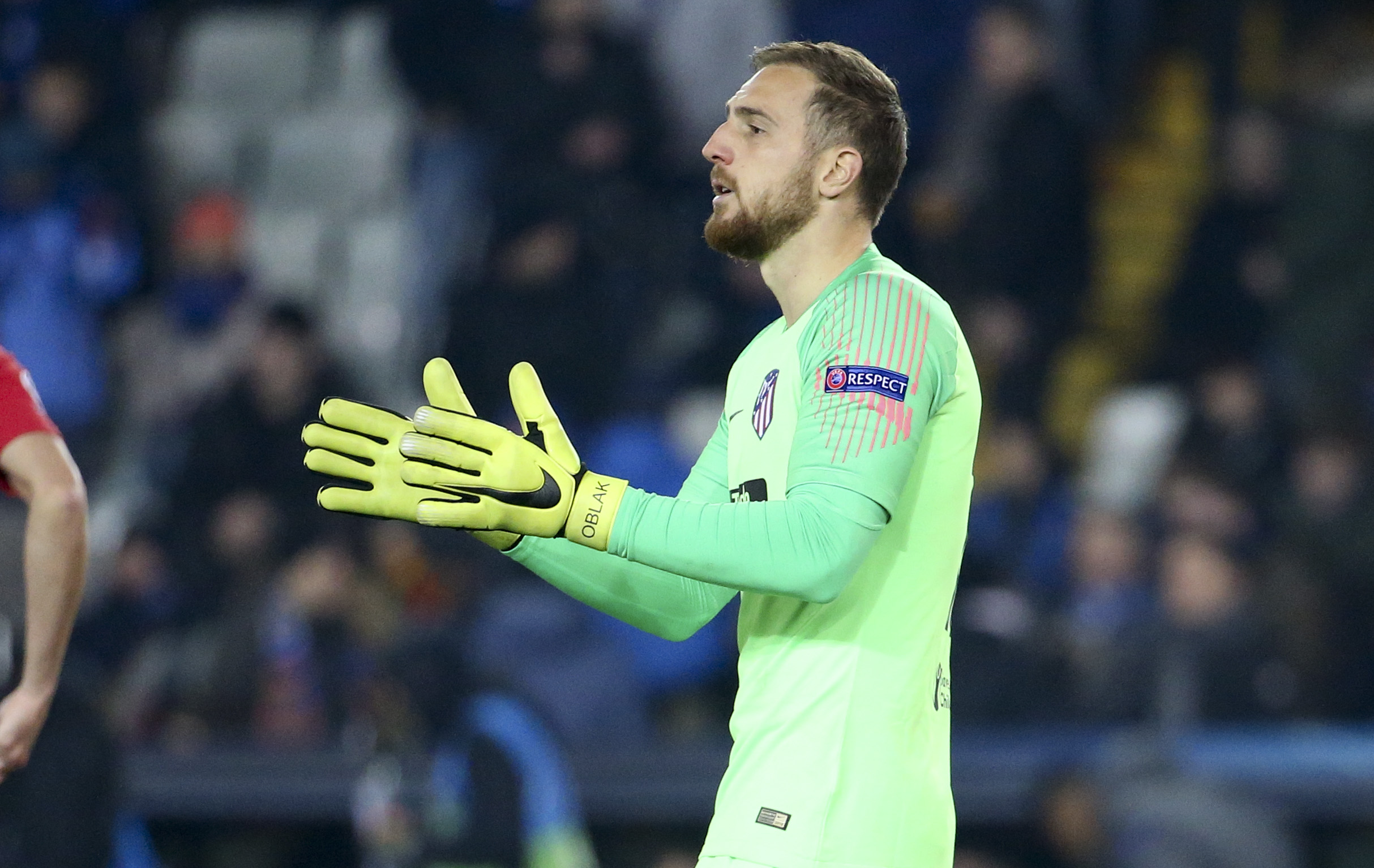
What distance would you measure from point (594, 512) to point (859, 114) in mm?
810

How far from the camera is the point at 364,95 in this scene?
8586 mm

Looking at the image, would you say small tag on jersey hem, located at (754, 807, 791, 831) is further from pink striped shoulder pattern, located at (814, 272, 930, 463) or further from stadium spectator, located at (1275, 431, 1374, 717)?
stadium spectator, located at (1275, 431, 1374, 717)

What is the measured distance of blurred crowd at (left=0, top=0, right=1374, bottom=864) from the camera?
6.27m

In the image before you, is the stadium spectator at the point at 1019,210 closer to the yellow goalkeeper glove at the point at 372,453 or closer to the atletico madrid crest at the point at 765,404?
the atletico madrid crest at the point at 765,404

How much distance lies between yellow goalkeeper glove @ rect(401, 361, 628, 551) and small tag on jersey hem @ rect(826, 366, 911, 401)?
336 mm

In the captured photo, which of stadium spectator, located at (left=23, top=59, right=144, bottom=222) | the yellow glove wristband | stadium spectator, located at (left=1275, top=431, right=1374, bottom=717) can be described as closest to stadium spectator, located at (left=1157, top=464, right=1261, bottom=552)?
stadium spectator, located at (left=1275, top=431, right=1374, bottom=717)

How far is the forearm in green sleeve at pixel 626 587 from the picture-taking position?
2676 millimetres

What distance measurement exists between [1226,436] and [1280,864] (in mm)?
1789

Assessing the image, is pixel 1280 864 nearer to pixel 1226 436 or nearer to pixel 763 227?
pixel 1226 436

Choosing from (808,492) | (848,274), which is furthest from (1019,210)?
(808,492)

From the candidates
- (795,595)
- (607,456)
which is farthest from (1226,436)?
(795,595)

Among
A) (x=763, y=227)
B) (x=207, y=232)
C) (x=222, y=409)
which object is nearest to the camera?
(x=763, y=227)

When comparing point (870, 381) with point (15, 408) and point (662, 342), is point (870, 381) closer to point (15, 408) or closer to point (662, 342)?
point (15, 408)

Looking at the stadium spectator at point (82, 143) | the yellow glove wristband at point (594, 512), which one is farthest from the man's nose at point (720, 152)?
the stadium spectator at point (82, 143)
